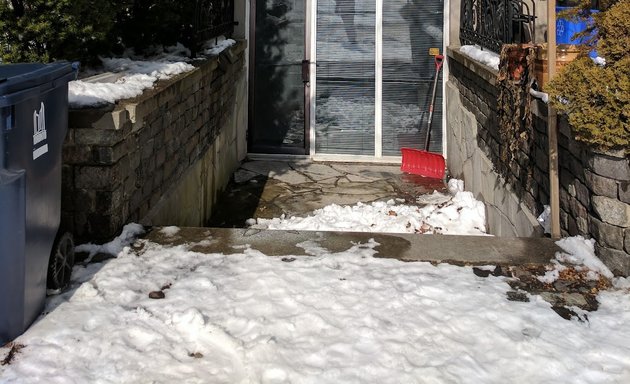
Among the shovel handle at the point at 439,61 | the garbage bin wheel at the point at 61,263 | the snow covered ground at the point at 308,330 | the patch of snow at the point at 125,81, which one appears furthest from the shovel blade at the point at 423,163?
the garbage bin wheel at the point at 61,263

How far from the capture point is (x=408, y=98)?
913 centimetres

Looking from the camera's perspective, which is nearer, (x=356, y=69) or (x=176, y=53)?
(x=176, y=53)

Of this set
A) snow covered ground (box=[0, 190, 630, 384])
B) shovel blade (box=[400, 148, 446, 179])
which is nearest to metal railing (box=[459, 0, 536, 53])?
shovel blade (box=[400, 148, 446, 179])

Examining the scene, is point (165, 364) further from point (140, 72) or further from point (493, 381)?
point (140, 72)

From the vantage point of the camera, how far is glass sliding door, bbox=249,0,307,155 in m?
9.20

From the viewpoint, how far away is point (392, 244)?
3.87 m

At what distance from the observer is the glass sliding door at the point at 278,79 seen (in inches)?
362

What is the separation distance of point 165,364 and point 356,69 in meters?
Answer: 7.23

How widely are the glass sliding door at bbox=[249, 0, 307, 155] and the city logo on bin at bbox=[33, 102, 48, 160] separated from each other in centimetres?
661

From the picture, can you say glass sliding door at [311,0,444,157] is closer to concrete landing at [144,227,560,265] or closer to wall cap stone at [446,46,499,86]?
wall cap stone at [446,46,499,86]

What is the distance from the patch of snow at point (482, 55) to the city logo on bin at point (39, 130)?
387cm

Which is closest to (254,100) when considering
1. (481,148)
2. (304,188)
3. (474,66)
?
(304,188)

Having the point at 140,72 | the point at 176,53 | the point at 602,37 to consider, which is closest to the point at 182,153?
the point at 140,72

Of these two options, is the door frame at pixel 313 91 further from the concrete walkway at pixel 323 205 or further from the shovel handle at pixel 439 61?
the concrete walkway at pixel 323 205
